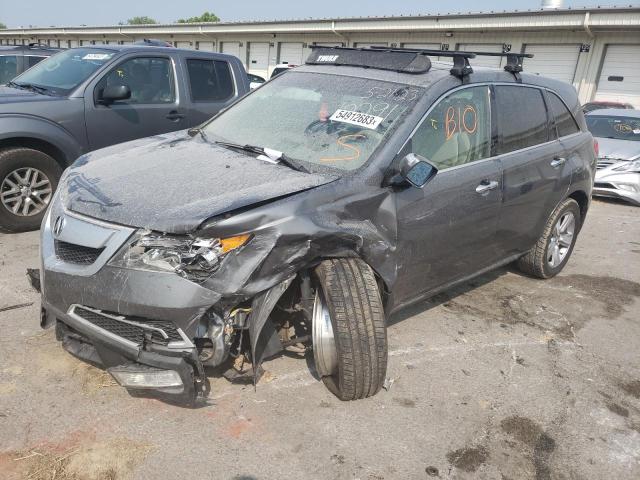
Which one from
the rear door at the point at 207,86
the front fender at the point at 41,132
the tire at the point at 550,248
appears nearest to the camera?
the tire at the point at 550,248

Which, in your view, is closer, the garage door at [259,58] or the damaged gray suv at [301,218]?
the damaged gray suv at [301,218]

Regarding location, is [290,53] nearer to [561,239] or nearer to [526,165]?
[561,239]

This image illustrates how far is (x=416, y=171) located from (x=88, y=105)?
12.8 ft

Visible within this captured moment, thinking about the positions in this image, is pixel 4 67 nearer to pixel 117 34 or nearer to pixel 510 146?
pixel 510 146

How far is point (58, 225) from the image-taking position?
9.00 ft

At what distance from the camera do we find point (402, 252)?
3057 millimetres

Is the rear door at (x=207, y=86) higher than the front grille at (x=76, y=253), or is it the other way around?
the rear door at (x=207, y=86)

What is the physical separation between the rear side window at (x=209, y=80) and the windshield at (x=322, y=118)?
2.52m

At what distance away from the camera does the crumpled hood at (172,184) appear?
2502 mm

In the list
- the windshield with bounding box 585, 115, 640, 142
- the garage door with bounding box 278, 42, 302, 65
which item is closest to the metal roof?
the garage door with bounding box 278, 42, 302, 65

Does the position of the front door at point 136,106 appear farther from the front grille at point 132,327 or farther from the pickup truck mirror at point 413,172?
the pickup truck mirror at point 413,172

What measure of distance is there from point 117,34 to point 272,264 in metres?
38.2

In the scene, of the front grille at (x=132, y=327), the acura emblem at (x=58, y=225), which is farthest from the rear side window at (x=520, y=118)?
the acura emblem at (x=58, y=225)

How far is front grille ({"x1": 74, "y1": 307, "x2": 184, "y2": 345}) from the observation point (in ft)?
7.89
